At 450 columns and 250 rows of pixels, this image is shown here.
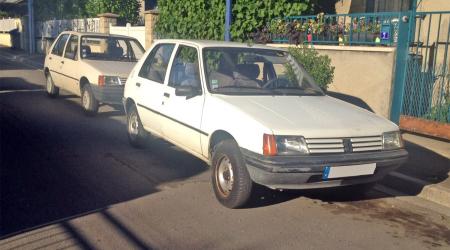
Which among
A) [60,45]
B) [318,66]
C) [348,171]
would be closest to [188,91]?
[348,171]

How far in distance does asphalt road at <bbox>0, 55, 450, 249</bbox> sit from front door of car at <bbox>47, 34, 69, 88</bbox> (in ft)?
13.5

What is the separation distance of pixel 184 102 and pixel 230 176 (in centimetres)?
120

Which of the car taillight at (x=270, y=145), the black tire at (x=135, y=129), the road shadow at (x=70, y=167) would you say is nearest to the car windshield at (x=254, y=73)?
the car taillight at (x=270, y=145)

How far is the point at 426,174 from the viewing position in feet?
20.3

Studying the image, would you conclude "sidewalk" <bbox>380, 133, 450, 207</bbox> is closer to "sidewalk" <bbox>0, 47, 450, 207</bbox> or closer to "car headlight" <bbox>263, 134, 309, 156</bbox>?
"sidewalk" <bbox>0, 47, 450, 207</bbox>

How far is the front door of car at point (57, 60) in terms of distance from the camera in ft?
36.3

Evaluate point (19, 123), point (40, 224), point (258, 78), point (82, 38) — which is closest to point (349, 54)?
point (258, 78)

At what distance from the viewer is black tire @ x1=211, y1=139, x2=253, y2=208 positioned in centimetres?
473

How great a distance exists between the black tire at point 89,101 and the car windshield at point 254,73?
4.36 meters

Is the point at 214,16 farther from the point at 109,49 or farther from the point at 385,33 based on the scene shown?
the point at 385,33

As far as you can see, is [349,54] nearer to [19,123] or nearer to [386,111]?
[386,111]

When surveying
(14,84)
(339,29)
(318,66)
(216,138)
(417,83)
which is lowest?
(14,84)

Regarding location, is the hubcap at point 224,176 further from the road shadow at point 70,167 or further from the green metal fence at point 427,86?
the green metal fence at point 427,86

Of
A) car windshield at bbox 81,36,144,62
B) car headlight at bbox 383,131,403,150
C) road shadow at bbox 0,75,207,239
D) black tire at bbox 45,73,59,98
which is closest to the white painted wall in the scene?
black tire at bbox 45,73,59,98
